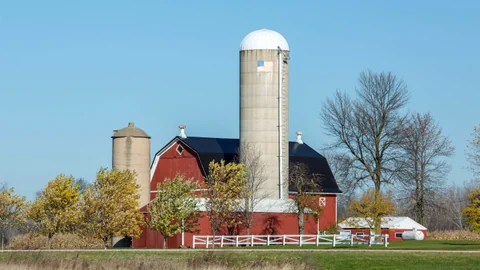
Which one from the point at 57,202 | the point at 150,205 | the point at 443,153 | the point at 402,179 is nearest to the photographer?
the point at 57,202

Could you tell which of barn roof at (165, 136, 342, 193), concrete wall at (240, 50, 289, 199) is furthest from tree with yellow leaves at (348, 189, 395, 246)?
barn roof at (165, 136, 342, 193)

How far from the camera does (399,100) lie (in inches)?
2662

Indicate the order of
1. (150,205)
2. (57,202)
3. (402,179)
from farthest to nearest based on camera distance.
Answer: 1. (402,179)
2. (150,205)
3. (57,202)

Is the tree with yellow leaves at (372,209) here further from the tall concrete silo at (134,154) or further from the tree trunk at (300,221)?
the tall concrete silo at (134,154)

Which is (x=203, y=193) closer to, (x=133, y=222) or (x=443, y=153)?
(x=133, y=222)

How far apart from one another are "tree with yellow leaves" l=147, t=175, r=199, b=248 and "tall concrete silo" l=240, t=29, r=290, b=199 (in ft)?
24.4

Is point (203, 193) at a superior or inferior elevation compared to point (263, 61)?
inferior

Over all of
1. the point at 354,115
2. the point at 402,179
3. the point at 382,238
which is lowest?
the point at 382,238

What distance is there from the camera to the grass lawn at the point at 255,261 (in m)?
35.8

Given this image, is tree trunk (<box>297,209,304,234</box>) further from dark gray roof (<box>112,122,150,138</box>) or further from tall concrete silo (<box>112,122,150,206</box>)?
dark gray roof (<box>112,122,150,138</box>)

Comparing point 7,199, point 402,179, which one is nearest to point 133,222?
point 7,199

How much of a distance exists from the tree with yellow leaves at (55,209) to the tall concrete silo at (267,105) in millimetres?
13515

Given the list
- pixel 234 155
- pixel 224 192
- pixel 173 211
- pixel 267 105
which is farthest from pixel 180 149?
pixel 173 211

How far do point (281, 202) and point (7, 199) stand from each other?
730 inches
